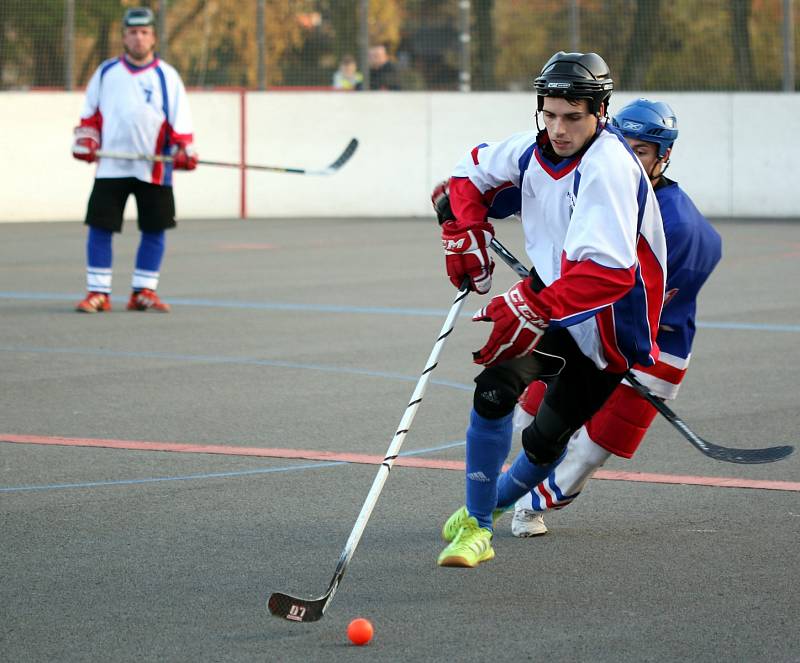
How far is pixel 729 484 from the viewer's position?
549 centimetres

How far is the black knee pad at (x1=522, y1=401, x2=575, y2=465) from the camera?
446cm

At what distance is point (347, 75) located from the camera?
1945 centimetres

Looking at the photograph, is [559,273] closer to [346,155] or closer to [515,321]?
[515,321]

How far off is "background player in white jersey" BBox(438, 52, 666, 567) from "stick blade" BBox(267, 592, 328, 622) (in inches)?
26.6

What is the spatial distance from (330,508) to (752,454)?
143 cm

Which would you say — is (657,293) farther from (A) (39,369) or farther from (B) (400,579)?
(A) (39,369)

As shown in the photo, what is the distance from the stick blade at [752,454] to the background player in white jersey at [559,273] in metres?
0.47

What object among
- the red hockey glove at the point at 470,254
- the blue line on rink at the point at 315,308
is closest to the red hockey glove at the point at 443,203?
the red hockey glove at the point at 470,254

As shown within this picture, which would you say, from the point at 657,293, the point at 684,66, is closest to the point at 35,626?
the point at 657,293

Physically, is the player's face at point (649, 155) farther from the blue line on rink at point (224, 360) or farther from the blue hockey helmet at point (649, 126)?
the blue line on rink at point (224, 360)

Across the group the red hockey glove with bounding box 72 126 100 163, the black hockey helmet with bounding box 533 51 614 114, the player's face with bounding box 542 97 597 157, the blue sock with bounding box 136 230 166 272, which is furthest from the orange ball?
the red hockey glove with bounding box 72 126 100 163

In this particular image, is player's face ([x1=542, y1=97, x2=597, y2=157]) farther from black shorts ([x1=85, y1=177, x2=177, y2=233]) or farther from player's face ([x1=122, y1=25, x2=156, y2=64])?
player's face ([x1=122, y1=25, x2=156, y2=64])

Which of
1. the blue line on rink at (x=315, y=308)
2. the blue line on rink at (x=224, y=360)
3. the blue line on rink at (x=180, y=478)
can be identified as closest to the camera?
the blue line on rink at (x=180, y=478)

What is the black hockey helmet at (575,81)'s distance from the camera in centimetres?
418
